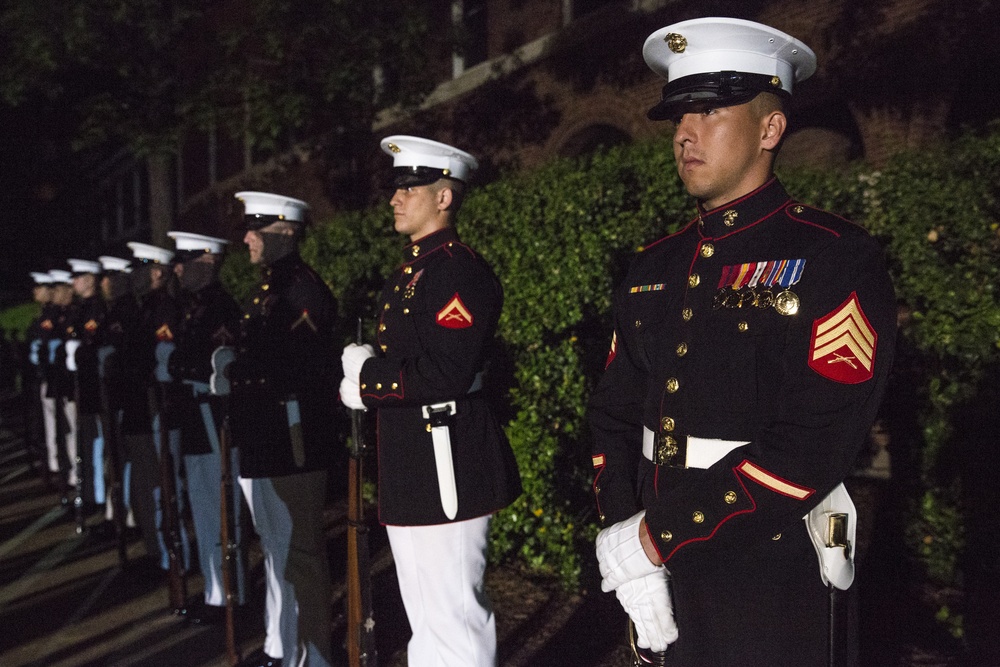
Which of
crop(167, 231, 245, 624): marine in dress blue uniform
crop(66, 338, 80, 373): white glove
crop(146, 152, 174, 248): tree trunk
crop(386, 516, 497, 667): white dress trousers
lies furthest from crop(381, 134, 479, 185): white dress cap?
crop(146, 152, 174, 248): tree trunk

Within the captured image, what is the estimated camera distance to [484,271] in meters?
3.29

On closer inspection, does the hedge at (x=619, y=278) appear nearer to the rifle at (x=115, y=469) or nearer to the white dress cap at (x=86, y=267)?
the rifle at (x=115, y=469)

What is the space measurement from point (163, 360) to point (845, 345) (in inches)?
191

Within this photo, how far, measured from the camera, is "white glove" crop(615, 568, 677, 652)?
1976 mm

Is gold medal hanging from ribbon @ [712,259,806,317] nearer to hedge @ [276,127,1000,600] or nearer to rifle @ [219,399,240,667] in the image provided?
hedge @ [276,127,1000,600]

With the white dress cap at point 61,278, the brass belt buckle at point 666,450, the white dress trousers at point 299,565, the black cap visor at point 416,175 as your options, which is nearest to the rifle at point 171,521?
the white dress trousers at point 299,565

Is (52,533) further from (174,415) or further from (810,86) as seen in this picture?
(810,86)

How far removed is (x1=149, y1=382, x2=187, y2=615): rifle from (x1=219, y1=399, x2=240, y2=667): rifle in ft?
2.59

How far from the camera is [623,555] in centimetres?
197

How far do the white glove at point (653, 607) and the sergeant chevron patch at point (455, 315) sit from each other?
1348mm

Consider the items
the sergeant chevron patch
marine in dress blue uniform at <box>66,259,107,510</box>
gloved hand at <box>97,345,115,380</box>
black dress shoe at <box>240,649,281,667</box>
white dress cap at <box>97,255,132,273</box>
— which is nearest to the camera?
the sergeant chevron patch

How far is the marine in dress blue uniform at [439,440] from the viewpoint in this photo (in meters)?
3.12

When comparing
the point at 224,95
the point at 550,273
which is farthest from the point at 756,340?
the point at 224,95

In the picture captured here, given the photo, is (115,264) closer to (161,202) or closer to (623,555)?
(623,555)
